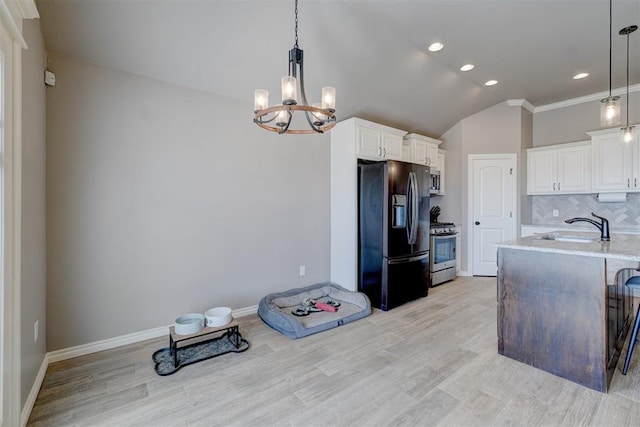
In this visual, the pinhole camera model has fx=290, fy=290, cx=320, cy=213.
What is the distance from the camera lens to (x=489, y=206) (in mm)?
5223

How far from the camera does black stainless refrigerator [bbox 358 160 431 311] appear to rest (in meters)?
3.61

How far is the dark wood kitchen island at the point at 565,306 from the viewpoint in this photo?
6.60 ft

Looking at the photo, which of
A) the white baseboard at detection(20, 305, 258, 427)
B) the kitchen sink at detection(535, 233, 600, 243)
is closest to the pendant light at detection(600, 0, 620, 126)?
the kitchen sink at detection(535, 233, 600, 243)

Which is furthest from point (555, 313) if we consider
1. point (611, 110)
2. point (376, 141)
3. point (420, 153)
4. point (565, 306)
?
point (420, 153)

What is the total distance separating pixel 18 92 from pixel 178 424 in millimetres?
2126

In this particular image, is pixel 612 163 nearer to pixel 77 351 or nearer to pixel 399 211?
pixel 399 211

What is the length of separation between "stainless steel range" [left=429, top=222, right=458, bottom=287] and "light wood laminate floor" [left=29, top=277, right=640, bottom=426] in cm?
189

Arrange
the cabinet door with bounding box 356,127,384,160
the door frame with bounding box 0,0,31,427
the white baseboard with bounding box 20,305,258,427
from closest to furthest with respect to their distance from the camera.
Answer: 1. the door frame with bounding box 0,0,31,427
2. the white baseboard with bounding box 20,305,258,427
3. the cabinet door with bounding box 356,127,384,160

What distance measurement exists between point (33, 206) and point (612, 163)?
22.5 feet

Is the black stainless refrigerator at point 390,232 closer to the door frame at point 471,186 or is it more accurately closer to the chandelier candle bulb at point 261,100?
the door frame at point 471,186

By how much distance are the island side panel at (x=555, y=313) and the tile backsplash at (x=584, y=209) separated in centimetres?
362

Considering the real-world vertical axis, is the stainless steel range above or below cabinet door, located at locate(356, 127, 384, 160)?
below

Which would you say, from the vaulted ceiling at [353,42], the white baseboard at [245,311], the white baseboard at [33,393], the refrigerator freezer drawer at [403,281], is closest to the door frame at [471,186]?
the vaulted ceiling at [353,42]

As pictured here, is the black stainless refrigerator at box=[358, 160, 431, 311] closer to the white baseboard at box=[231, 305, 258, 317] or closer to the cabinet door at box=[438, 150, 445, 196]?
the white baseboard at box=[231, 305, 258, 317]
